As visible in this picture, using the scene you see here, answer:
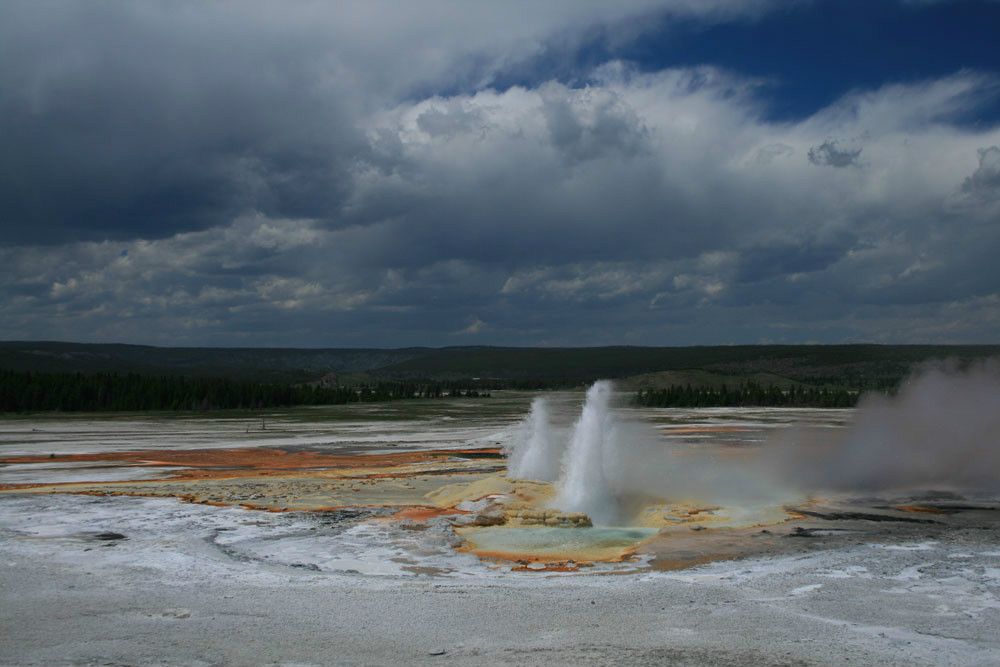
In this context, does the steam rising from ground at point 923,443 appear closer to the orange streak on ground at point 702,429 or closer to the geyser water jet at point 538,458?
the geyser water jet at point 538,458

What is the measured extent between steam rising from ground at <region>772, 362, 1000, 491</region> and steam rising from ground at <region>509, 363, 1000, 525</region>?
35 mm

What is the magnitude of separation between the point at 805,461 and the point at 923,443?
4243 millimetres

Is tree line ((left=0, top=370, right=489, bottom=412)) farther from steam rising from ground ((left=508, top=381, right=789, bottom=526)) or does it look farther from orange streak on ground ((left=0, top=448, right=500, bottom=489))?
steam rising from ground ((left=508, top=381, right=789, bottom=526))

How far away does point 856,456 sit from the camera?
1109 inches

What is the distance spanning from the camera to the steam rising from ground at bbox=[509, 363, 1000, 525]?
73.1 ft

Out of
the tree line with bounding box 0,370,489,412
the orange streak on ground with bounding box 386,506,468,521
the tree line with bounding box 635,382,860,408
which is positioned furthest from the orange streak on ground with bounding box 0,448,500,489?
the tree line with bounding box 635,382,860,408

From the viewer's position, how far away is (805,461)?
2998cm

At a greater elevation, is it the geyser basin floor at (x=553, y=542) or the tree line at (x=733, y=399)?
the geyser basin floor at (x=553, y=542)

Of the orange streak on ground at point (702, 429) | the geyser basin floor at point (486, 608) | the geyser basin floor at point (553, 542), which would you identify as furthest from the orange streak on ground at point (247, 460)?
the orange streak on ground at point (702, 429)

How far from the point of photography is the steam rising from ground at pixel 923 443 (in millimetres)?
24922

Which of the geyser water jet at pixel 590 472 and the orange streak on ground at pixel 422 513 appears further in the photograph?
the geyser water jet at pixel 590 472

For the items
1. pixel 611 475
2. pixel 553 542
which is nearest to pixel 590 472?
pixel 611 475

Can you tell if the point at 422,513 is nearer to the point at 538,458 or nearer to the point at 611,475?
the point at 611,475

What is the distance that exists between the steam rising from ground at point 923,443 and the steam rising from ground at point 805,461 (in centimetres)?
3
